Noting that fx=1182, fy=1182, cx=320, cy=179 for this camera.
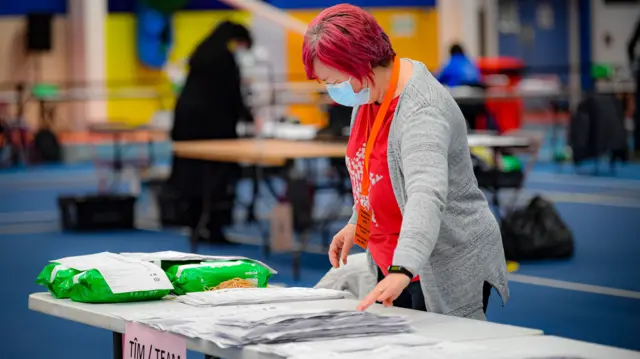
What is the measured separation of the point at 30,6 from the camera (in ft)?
72.3

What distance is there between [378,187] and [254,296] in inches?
15.0

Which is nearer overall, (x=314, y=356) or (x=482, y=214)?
(x=314, y=356)

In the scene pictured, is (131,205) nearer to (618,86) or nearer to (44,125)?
(44,125)

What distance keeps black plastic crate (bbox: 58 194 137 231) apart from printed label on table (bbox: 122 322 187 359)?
24.6 feet

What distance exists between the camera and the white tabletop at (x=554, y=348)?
202 centimetres

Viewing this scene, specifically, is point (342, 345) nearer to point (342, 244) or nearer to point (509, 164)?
point (342, 244)

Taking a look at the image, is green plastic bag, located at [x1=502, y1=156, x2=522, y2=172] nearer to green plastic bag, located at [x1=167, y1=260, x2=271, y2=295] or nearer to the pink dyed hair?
green plastic bag, located at [x1=167, y1=260, x2=271, y2=295]

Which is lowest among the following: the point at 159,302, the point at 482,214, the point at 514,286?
the point at 514,286

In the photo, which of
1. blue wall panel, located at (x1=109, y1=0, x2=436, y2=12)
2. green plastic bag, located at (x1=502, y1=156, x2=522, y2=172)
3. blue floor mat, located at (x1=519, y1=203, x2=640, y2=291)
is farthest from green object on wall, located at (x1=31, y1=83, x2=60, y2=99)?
green plastic bag, located at (x1=502, y1=156, x2=522, y2=172)

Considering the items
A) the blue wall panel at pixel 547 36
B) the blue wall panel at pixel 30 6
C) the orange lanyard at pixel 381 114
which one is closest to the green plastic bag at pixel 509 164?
the orange lanyard at pixel 381 114

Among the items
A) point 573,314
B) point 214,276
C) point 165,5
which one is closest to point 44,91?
point 165,5

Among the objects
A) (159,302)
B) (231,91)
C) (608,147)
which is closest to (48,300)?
(159,302)

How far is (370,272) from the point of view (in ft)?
9.53

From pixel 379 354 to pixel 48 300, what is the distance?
103 centimetres
